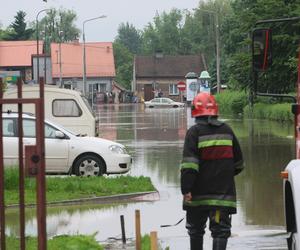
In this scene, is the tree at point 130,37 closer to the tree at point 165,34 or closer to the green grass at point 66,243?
the tree at point 165,34

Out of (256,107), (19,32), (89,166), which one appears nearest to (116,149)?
(89,166)

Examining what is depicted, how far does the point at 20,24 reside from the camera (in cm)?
12325

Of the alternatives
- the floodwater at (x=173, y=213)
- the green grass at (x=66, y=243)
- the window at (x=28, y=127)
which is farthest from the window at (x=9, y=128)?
the green grass at (x=66, y=243)

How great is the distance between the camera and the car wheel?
18109mm

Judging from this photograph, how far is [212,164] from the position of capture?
25.9ft

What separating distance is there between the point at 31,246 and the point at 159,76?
10682 cm

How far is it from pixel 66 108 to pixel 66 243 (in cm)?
1501

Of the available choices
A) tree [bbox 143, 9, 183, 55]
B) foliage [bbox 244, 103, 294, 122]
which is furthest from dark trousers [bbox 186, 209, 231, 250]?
tree [bbox 143, 9, 183, 55]

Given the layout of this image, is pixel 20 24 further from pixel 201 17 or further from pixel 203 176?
pixel 203 176

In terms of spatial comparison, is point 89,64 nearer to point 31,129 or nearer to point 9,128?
point 31,129

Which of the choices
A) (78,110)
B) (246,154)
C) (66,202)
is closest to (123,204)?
(66,202)

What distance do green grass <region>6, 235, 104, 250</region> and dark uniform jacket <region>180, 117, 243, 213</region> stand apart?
1479 millimetres

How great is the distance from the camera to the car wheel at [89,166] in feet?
59.4

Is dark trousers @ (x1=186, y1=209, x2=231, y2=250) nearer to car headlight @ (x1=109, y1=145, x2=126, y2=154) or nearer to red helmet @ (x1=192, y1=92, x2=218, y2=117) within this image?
red helmet @ (x1=192, y1=92, x2=218, y2=117)
